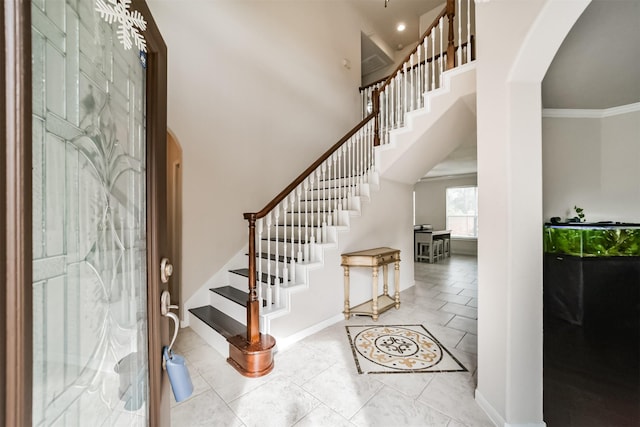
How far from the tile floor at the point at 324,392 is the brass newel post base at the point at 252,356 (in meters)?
0.06

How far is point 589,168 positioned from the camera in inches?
141

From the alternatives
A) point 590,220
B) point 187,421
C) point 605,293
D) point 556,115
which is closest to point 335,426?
point 187,421

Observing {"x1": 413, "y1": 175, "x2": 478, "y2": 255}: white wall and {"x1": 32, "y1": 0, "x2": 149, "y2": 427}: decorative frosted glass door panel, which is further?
{"x1": 413, "y1": 175, "x2": 478, "y2": 255}: white wall

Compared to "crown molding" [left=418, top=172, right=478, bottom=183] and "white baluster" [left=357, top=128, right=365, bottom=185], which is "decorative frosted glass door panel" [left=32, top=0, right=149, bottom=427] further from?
"crown molding" [left=418, top=172, right=478, bottom=183]

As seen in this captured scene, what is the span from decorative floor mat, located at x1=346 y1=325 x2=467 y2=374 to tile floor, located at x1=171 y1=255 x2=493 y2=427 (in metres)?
0.07

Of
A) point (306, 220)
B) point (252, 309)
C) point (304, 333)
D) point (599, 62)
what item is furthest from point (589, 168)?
point (252, 309)

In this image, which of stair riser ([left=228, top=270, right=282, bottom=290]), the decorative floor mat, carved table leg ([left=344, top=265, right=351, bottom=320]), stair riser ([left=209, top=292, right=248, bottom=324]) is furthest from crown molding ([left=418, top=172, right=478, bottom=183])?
stair riser ([left=209, top=292, right=248, bottom=324])

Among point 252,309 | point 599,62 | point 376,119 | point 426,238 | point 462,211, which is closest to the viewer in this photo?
point 252,309

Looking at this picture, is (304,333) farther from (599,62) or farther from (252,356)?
(599,62)

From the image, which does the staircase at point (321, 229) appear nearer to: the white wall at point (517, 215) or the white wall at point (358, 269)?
the white wall at point (358, 269)

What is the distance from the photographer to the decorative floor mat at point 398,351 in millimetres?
2131

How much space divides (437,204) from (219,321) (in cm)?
828

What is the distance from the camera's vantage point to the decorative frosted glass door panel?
53cm

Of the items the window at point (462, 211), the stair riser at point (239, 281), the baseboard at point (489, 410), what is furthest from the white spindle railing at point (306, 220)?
the window at point (462, 211)
